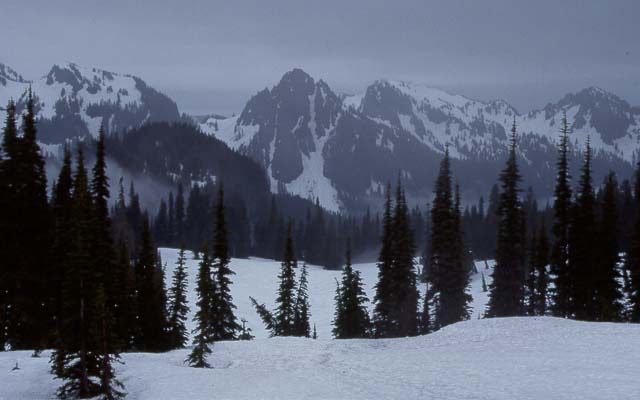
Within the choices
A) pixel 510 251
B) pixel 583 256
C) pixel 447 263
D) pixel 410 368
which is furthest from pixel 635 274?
pixel 410 368

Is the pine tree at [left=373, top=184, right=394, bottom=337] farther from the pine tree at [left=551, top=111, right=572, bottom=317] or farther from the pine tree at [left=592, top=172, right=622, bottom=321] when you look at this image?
the pine tree at [left=592, top=172, right=622, bottom=321]

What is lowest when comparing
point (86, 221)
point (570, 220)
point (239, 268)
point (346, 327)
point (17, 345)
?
point (239, 268)

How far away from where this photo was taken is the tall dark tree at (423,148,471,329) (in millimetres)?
49938

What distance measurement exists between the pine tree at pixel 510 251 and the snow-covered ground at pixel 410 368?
44.0 feet

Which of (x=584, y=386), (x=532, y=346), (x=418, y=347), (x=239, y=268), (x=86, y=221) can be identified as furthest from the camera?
(x=239, y=268)

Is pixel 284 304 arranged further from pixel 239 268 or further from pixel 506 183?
pixel 239 268

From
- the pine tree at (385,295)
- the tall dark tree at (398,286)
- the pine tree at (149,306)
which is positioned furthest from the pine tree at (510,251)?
the pine tree at (149,306)

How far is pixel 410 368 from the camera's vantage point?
28.2m

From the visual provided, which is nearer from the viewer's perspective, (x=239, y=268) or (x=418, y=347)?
(x=418, y=347)

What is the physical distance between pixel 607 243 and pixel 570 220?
403cm

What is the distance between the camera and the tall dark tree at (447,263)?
4994 cm

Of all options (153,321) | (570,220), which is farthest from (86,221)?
(570,220)

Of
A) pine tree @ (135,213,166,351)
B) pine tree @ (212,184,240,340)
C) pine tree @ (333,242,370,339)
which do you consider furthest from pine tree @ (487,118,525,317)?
pine tree @ (135,213,166,351)

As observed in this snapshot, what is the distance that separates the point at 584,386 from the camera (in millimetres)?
22156
